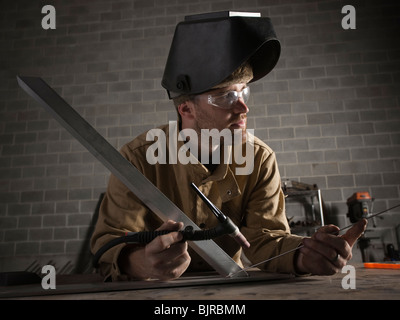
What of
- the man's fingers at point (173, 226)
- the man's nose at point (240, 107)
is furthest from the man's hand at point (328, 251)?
the man's nose at point (240, 107)

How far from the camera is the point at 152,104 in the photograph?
4223mm

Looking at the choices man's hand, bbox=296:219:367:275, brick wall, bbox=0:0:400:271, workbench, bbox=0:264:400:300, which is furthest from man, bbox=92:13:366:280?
brick wall, bbox=0:0:400:271

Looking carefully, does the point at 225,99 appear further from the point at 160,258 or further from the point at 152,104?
the point at 152,104

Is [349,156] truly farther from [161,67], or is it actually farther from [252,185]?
[252,185]

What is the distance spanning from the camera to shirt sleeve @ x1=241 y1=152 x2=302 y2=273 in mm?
1107

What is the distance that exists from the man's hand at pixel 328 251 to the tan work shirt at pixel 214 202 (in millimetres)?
135

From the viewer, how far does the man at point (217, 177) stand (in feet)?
3.08

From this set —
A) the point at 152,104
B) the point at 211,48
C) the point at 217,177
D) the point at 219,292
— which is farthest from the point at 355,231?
the point at 152,104

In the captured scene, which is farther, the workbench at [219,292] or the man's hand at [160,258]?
the man's hand at [160,258]

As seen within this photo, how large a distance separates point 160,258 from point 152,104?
356cm

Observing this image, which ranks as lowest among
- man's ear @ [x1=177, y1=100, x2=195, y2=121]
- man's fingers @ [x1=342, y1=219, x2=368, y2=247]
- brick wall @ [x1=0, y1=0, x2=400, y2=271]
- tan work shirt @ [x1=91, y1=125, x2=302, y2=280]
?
man's fingers @ [x1=342, y1=219, x2=368, y2=247]

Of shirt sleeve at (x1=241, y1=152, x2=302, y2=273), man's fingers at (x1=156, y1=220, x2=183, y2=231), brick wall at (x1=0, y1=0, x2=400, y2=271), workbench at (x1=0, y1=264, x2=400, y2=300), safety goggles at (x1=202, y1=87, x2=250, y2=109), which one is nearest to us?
workbench at (x1=0, y1=264, x2=400, y2=300)

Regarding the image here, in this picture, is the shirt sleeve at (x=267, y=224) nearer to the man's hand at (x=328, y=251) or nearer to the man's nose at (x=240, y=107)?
the man's hand at (x=328, y=251)

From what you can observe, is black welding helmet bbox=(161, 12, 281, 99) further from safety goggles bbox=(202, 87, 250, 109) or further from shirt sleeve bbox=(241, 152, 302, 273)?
shirt sleeve bbox=(241, 152, 302, 273)
